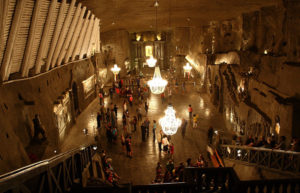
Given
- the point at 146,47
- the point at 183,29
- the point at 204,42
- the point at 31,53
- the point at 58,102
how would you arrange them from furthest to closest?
the point at 146,47
the point at 183,29
the point at 204,42
the point at 58,102
the point at 31,53

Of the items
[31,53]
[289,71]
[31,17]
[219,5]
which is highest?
[219,5]

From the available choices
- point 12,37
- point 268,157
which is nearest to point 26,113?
point 12,37

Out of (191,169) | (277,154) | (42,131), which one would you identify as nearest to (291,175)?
(277,154)

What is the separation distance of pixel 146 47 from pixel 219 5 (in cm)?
2182

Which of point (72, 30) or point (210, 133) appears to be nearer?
point (72, 30)

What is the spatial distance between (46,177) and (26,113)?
534cm

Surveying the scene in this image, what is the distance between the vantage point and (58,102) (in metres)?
10.6

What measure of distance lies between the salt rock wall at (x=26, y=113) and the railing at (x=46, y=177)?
8.33ft

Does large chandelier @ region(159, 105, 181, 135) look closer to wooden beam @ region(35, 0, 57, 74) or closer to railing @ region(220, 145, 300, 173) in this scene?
railing @ region(220, 145, 300, 173)

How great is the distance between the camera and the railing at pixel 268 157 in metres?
5.79

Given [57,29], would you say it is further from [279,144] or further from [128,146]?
[279,144]

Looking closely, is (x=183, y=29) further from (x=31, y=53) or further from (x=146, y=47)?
(x=31, y=53)

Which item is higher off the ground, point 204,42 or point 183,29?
point 183,29

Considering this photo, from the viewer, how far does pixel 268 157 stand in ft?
21.6
